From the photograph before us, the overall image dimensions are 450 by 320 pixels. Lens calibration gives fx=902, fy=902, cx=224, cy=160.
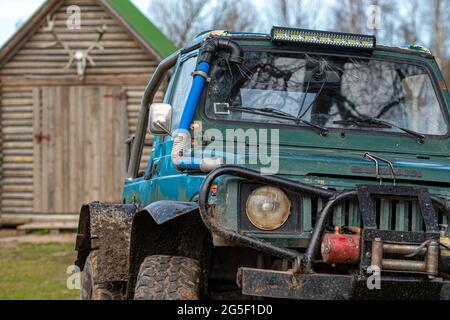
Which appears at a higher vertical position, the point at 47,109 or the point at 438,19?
the point at 438,19

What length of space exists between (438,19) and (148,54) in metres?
27.0

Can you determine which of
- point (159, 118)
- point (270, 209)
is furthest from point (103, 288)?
point (270, 209)

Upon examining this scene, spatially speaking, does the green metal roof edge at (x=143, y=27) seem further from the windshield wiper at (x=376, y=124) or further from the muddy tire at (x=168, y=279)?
the muddy tire at (x=168, y=279)

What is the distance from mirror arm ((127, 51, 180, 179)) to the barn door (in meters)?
11.6

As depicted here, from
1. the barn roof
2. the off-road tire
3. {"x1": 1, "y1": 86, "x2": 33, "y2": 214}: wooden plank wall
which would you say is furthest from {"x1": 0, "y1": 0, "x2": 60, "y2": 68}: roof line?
the off-road tire

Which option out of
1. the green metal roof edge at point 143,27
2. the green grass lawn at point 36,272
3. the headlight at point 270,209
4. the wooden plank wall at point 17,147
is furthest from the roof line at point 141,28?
the headlight at point 270,209

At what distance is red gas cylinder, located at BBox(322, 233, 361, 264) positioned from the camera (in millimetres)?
4250

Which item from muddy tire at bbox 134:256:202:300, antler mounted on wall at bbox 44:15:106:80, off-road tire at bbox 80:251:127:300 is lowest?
off-road tire at bbox 80:251:127:300

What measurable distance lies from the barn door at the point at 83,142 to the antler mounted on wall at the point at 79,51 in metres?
0.46

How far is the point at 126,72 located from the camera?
18875 mm

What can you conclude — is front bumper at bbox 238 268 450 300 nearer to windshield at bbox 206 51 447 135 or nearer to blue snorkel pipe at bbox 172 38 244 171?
blue snorkel pipe at bbox 172 38 244 171

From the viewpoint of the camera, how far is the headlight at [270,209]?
4477 millimetres
